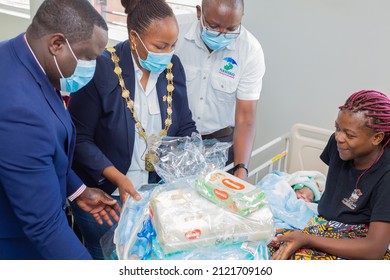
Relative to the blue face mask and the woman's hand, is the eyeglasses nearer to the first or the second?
the blue face mask

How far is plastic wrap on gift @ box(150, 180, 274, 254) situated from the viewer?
1.11 m

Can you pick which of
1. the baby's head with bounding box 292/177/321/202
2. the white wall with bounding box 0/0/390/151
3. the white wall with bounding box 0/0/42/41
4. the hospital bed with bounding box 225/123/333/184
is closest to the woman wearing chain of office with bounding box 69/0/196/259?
the baby's head with bounding box 292/177/321/202

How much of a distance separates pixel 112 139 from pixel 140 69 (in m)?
0.31

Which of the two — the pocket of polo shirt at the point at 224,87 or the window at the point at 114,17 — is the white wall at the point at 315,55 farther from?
the window at the point at 114,17

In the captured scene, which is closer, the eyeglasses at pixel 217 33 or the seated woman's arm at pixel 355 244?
the seated woman's arm at pixel 355 244

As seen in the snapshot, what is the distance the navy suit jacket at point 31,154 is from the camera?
3.48 ft

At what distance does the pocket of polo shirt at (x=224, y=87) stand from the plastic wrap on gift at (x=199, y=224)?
97 cm

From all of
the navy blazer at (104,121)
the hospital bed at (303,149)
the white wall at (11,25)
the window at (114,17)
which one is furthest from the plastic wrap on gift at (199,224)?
the white wall at (11,25)

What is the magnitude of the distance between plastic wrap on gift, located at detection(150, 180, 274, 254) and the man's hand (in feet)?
1.34

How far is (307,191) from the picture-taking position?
2.10 m

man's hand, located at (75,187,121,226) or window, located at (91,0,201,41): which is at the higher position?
window, located at (91,0,201,41)

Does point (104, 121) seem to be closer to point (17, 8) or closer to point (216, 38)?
point (216, 38)
